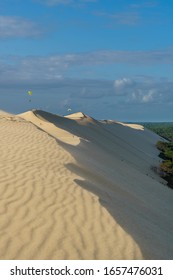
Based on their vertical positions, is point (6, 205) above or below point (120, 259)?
above

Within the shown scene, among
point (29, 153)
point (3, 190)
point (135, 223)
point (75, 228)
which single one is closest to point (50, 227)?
point (75, 228)

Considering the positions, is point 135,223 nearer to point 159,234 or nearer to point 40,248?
point 159,234

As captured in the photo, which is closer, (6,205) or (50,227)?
(50,227)

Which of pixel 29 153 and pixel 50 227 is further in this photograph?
pixel 29 153

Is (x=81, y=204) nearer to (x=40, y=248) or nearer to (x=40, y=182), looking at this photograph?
(x=40, y=182)
